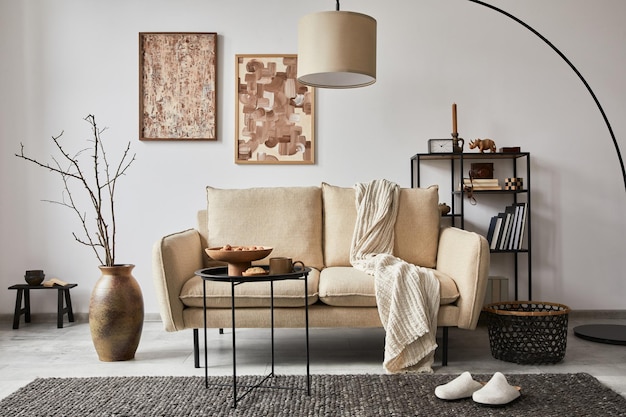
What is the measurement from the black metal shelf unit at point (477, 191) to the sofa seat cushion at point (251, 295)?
1.46m

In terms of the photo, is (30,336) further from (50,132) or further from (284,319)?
(284,319)

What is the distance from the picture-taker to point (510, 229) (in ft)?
13.2

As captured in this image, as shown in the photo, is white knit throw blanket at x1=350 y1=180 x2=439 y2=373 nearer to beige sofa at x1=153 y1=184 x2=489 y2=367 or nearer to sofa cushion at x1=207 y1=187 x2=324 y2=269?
beige sofa at x1=153 y1=184 x2=489 y2=367

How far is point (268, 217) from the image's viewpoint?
3.65 m

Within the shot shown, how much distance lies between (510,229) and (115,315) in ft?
8.22

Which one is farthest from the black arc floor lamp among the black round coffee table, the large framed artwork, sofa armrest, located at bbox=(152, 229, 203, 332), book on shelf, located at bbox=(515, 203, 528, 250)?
sofa armrest, located at bbox=(152, 229, 203, 332)

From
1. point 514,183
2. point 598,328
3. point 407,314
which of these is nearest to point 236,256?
point 407,314

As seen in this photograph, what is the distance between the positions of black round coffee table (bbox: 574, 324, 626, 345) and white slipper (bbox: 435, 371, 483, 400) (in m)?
1.40

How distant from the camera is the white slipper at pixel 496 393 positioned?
7.88 ft

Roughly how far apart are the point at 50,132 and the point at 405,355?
2922 mm

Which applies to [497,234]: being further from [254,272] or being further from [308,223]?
[254,272]

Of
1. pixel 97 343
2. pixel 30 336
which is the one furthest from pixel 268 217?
pixel 30 336

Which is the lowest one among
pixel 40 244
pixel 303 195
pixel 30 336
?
pixel 30 336

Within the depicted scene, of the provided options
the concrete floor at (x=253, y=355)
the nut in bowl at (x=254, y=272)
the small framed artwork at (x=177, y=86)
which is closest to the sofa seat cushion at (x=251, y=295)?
the concrete floor at (x=253, y=355)
